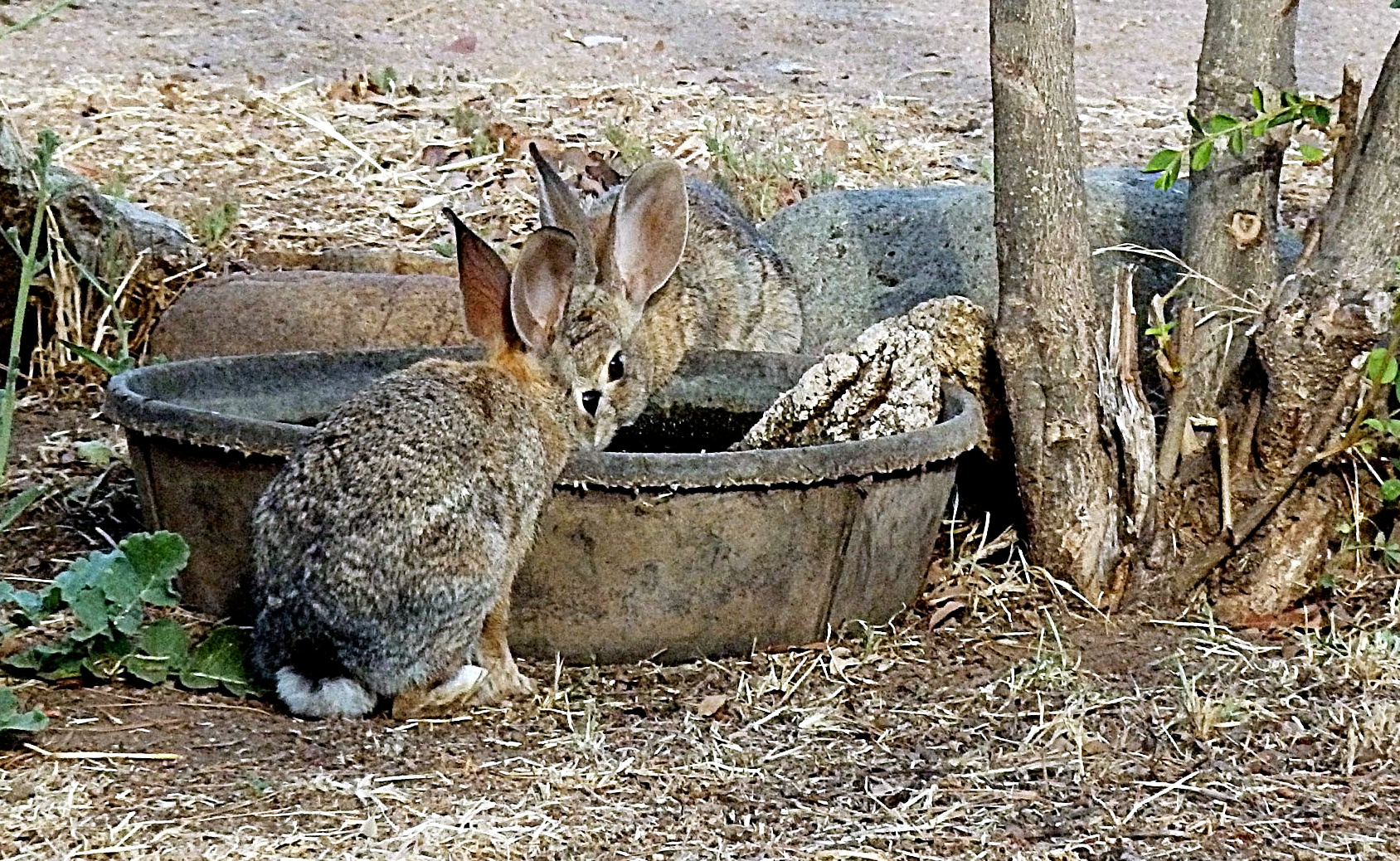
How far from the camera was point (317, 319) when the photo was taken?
228 inches

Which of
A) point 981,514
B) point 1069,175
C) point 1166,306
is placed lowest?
point 981,514

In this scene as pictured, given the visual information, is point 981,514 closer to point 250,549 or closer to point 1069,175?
point 1069,175

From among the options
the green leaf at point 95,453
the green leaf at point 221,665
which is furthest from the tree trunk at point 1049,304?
the green leaf at point 95,453

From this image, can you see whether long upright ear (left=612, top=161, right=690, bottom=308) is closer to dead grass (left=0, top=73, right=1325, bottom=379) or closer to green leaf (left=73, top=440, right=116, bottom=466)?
green leaf (left=73, top=440, right=116, bottom=466)

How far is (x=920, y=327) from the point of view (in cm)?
466

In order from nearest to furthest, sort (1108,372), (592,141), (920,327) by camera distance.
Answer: (1108,372), (920,327), (592,141)

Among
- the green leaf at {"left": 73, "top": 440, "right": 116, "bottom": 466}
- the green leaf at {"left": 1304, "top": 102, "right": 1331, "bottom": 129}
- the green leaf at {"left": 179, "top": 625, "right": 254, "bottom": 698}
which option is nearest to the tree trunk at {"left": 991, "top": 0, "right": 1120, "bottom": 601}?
the green leaf at {"left": 1304, "top": 102, "right": 1331, "bottom": 129}

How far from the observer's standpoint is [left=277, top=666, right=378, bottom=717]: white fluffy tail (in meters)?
3.62

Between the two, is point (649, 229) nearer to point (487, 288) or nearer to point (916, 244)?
point (487, 288)

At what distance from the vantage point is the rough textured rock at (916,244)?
5898 millimetres

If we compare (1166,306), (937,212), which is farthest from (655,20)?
(1166,306)

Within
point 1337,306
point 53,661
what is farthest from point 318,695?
point 1337,306

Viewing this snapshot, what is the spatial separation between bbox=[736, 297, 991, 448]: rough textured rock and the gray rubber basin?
119 millimetres

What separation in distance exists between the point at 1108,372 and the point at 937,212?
1907 mm
